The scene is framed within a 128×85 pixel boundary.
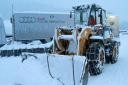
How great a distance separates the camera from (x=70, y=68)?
766 centimetres

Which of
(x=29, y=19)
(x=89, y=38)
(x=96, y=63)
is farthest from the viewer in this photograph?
(x=29, y=19)

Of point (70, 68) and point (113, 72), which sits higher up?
point (70, 68)

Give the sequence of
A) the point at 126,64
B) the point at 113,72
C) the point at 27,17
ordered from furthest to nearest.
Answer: the point at 27,17, the point at 126,64, the point at 113,72

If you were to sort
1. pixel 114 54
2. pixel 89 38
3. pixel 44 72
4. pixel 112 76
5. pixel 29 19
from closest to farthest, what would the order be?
pixel 44 72
pixel 112 76
pixel 89 38
pixel 114 54
pixel 29 19

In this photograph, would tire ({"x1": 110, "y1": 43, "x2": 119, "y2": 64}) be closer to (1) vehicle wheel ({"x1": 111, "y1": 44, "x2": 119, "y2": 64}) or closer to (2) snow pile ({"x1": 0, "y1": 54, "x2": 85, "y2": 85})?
(1) vehicle wheel ({"x1": 111, "y1": 44, "x2": 119, "y2": 64})

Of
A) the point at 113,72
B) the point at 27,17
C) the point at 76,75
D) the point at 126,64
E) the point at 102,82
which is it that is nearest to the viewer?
the point at 76,75

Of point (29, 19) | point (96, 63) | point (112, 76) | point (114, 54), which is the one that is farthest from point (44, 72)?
point (29, 19)

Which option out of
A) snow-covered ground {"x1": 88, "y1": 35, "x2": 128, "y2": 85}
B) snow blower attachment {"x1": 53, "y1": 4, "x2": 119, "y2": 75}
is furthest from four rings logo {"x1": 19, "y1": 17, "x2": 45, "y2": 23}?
snow-covered ground {"x1": 88, "y1": 35, "x2": 128, "y2": 85}

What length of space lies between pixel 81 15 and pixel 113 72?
8.23ft

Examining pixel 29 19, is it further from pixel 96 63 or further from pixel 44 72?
pixel 44 72

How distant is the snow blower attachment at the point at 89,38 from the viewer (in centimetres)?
994

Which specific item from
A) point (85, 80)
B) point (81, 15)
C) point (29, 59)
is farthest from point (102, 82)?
point (81, 15)

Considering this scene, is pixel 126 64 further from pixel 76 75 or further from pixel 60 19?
pixel 60 19

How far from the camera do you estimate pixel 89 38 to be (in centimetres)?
1052
